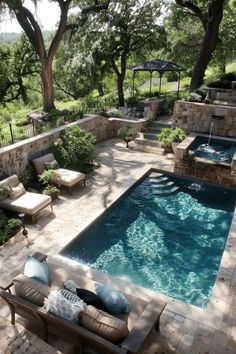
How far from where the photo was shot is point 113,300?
166 inches

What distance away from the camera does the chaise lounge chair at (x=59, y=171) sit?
9055 mm

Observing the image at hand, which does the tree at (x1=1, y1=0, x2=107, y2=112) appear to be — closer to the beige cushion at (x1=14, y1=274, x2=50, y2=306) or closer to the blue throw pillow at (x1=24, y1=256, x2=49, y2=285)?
the blue throw pillow at (x1=24, y1=256, x2=49, y2=285)

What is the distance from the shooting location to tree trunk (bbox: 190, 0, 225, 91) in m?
15.8

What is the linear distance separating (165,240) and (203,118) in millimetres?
7688

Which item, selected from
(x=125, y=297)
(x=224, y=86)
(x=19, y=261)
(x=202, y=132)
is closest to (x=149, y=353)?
(x=125, y=297)

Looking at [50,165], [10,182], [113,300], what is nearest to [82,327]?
[113,300]

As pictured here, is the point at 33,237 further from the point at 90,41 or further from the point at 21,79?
the point at 21,79

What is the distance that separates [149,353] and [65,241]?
130 inches

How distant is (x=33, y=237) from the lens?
282 inches

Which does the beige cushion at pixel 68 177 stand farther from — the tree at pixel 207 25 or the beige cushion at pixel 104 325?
the tree at pixel 207 25

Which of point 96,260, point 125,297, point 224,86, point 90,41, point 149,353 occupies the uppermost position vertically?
point 90,41

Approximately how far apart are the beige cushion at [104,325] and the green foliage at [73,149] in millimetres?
6764

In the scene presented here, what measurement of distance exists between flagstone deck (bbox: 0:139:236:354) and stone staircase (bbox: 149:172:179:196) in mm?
371

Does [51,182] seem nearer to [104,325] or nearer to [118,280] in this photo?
[118,280]
